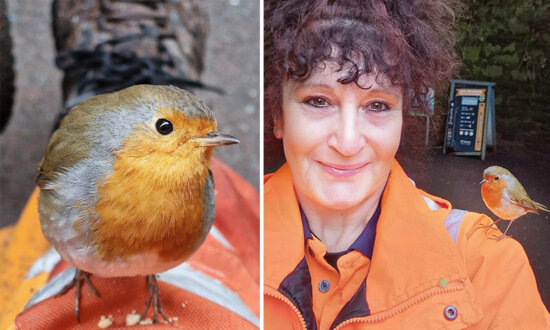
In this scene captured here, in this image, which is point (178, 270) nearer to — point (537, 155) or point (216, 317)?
point (216, 317)

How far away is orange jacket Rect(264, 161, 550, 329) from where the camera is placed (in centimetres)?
103

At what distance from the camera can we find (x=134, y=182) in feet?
3.10

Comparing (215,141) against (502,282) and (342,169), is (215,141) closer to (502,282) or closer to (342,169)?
(342,169)

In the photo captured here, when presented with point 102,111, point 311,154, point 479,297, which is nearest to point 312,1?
point 311,154

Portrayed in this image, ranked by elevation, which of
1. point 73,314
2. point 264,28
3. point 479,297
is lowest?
point 73,314

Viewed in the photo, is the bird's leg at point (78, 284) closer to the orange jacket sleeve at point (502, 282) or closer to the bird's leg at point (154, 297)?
the bird's leg at point (154, 297)

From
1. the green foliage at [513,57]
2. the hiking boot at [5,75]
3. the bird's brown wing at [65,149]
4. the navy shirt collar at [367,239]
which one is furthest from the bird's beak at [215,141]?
the hiking boot at [5,75]

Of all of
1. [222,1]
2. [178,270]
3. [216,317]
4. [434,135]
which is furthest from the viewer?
[222,1]

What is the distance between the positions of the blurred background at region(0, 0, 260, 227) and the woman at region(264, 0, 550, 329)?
44.3 inches

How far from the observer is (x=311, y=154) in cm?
112

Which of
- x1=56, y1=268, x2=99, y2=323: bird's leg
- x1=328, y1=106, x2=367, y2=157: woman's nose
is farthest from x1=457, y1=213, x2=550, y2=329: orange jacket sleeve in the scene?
x1=56, y1=268, x2=99, y2=323: bird's leg

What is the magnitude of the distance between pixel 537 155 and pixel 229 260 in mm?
742

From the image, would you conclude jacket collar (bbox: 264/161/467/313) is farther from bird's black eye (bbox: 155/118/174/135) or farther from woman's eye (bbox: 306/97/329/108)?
bird's black eye (bbox: 155/118/174/135)

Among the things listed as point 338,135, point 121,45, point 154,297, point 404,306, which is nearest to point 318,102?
point 338,135
